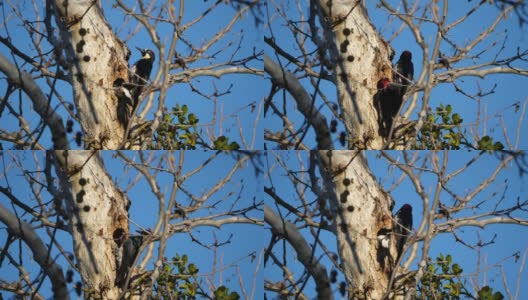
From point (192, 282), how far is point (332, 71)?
1.21 metres

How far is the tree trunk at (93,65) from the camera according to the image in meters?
5.16

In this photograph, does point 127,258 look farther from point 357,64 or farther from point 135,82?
point 357,64

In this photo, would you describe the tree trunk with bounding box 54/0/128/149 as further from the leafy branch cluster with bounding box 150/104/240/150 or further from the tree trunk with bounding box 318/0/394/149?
the tree trunk with bounding box 318/0/394/149

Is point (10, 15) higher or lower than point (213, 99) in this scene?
higher

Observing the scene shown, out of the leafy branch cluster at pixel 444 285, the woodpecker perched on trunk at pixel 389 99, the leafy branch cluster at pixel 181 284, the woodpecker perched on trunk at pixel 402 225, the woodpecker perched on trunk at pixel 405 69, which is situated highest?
the woodpecker perched on trunk at pixel 405 69

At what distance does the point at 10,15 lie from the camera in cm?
527

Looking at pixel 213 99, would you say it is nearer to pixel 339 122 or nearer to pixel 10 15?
pixel 339 122

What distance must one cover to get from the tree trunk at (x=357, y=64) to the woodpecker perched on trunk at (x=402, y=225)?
33 cm

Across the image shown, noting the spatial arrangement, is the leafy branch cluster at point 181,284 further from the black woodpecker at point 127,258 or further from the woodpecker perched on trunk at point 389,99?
the woodpecker perched on trunk at point 389,99

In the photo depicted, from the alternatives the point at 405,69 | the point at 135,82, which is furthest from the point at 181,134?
the point at 405,69

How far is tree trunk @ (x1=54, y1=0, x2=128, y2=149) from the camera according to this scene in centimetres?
516

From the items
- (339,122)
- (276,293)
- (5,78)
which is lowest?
(276,293)

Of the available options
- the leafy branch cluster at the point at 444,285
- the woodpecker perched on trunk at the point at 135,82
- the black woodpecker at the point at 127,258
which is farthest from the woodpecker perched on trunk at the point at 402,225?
the woodpecker perched on trunk at the point at 135,82

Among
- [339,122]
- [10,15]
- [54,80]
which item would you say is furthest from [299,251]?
[10,15]
